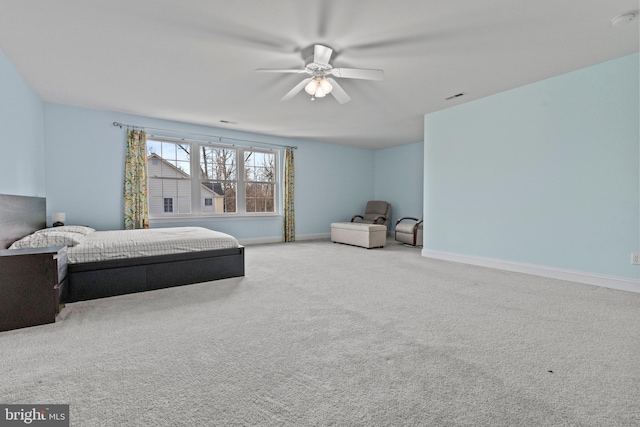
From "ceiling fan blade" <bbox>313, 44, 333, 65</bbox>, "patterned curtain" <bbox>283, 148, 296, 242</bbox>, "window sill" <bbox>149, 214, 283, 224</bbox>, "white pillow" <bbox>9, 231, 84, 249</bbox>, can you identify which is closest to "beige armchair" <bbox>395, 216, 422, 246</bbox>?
"patterned curtain" <bbox>283, 148, 296, 242</bbox>

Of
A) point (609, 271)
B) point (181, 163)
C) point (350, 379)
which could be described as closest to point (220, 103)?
point (181, 163)

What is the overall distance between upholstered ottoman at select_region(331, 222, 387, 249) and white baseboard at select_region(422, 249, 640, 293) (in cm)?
140

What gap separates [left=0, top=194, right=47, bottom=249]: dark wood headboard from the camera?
8.78 feet

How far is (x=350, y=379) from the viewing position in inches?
60.8

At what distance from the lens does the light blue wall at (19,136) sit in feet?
9.52

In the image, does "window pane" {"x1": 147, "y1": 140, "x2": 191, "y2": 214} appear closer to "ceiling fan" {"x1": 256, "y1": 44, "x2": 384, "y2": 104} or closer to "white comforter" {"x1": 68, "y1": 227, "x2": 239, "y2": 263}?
"white comforter" {"x1": 68, "y1": 227, "x2": 239, "y2": 263}

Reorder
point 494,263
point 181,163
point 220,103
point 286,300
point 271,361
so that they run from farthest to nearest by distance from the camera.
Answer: point 181,163, point 220,103, point 494,263, point 286,300, point 271,361

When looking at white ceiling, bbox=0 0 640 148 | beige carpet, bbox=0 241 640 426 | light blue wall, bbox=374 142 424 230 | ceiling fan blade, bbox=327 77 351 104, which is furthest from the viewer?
light blue wall, bbox=374 142 424 230

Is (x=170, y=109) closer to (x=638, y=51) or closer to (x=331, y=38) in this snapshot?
(x=331, y=38)

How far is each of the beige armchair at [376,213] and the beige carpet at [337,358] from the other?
4.27 meters

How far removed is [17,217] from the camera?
9.89ft

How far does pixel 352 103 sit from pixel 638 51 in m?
3.12

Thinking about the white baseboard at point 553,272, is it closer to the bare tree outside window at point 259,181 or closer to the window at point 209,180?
the bare tree outside window at point 259,181

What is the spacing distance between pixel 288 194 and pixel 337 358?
526 cm
